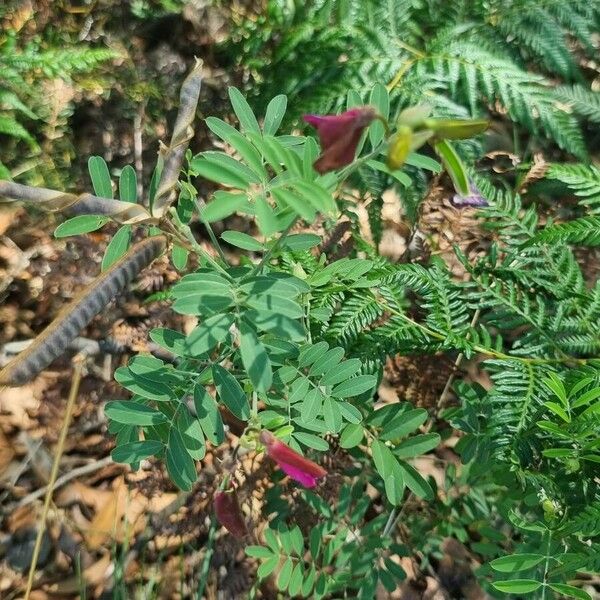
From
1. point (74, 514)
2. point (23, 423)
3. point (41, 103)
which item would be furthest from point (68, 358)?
point (41, 103)

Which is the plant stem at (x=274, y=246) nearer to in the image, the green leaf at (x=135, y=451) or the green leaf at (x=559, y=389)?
the green leaf at (x=135, y=451)

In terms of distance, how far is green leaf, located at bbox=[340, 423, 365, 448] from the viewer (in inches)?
56.9

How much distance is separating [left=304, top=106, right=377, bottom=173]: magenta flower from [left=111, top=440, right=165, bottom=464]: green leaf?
70cm

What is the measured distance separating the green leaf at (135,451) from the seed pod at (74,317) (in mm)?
272

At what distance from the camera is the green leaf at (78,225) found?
1120mm

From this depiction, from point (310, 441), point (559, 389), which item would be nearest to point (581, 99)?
point (559, 389)

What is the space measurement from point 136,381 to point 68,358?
0.99 metres

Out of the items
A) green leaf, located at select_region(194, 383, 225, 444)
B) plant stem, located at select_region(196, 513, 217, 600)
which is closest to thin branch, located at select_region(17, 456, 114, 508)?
plant stem, located at select_region(196, 513, 217, 600)

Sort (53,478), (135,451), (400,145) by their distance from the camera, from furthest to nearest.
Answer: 1. (53,478)
2. (135,451)
3. (400,145)

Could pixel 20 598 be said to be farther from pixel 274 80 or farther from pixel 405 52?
pixel 405 52

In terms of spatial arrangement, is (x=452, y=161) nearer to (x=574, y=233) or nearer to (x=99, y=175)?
(x=99, y=175)

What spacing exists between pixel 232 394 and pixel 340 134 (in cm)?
55

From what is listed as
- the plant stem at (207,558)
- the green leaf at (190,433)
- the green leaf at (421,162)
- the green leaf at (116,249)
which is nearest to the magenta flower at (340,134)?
the green leaf at (421,162)

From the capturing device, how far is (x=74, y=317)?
1.10 meters
